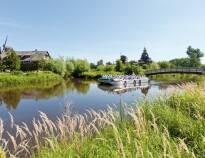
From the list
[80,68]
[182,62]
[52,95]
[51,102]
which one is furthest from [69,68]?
[182,62]

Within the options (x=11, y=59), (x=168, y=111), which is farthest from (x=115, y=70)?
(x=168, y=111)

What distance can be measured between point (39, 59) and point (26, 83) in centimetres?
3369

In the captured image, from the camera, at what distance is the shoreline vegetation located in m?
5.21

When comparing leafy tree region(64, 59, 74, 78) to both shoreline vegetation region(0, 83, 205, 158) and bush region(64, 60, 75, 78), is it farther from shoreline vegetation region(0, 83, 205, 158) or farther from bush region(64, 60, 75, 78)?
shoreline vegetation region(0, 83, 205, 158)

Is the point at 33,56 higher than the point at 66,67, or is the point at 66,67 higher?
the point at 33,56

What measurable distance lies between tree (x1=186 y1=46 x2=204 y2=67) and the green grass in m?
111

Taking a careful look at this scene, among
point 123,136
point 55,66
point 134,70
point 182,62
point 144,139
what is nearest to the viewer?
point 144,139

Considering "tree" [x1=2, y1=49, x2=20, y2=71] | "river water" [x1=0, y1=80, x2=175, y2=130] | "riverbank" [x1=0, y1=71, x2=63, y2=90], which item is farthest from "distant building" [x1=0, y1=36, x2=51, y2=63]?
"river water" [x1=0, y1=80, x2=175, y2=130]

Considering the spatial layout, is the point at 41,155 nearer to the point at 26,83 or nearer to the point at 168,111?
the point at 168,111

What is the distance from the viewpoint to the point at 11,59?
61.6 meters

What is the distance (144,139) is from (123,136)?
1484 millimetres

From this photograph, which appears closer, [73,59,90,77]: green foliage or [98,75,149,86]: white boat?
[98,75,149,86]: white boat

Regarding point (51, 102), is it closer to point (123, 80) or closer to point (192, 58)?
point (123, 80)

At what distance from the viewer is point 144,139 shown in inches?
243
